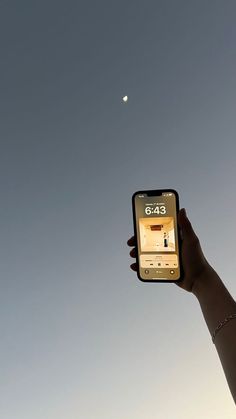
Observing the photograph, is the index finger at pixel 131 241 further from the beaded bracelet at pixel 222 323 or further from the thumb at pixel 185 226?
the beaded bracelet at pixel 222 323

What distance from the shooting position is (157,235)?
302 cm

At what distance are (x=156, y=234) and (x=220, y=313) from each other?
116cm

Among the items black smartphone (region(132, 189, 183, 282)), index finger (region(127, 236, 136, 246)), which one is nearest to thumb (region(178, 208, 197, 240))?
black smartphone (region(132, 189, 183, 282))

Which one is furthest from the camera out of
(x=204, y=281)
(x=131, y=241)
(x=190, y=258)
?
(x=131, y=241)

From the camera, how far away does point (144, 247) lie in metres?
2.97

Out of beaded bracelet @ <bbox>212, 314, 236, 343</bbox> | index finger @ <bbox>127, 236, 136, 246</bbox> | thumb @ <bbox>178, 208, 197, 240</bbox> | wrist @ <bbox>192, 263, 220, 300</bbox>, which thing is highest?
thumb @ <bbox>178, 208, 197, 240</bbox>

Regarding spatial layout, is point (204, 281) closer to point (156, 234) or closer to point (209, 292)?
point (209, 292)

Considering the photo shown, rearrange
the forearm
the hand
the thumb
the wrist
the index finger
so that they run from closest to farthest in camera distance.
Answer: the forearm → the wrist → the hand → the thumb → the index finger

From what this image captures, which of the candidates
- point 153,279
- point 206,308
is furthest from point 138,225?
point 206,308

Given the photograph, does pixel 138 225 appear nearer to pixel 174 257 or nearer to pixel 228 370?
pixel 174 257

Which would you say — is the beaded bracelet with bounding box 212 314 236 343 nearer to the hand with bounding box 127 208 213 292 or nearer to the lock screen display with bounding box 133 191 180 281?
the hand with bounding box 127 208 213 292

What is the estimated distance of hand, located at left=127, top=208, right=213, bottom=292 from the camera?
2.36m

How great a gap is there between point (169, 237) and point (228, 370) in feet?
4.31

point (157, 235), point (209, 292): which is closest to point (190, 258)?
point (209, 292)
